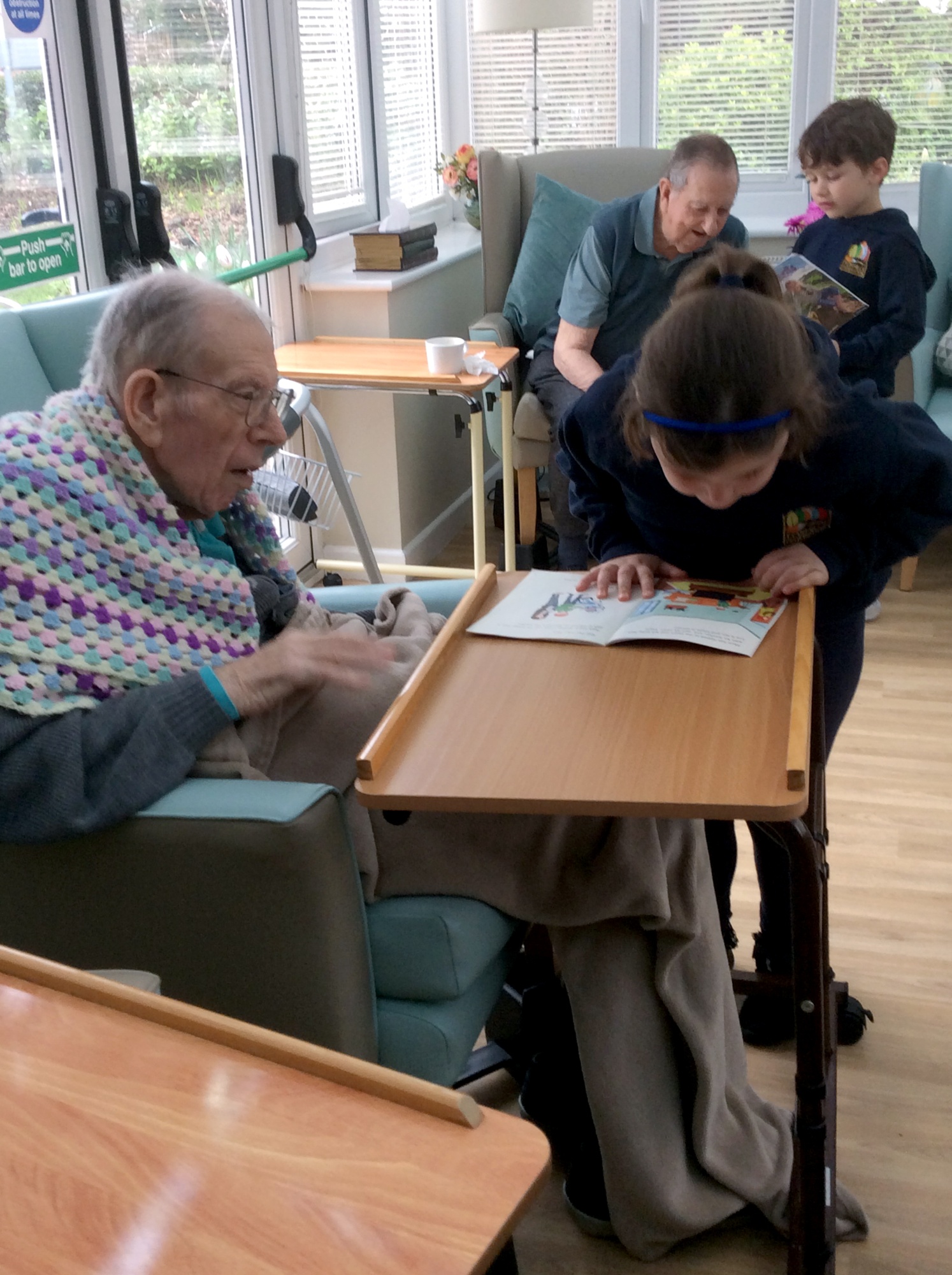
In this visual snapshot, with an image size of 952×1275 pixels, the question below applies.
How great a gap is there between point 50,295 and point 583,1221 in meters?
2.01

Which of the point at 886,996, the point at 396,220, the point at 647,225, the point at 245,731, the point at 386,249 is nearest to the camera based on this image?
the point at 245,731

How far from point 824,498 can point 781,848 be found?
49cm

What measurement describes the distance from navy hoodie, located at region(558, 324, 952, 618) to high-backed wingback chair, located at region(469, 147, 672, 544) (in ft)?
6.83

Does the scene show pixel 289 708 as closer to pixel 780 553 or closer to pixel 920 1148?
pixel 780 553

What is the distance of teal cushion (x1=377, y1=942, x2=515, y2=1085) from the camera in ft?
4.34

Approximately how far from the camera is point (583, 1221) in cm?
154

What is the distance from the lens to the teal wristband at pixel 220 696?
4.39 feet

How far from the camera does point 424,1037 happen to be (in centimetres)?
132

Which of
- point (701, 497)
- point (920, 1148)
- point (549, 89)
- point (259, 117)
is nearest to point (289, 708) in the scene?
point (701, 497)

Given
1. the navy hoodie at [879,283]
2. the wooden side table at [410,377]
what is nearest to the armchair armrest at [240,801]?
the wooden side table at [410,377]

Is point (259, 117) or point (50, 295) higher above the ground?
point (259, 117)

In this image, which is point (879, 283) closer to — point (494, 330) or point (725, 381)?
point (494, 330)

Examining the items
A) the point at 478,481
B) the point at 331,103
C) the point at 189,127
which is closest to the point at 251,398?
the point at 478,481

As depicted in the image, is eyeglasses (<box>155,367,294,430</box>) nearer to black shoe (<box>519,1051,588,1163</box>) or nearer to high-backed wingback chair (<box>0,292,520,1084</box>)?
high-backed wingback chair (<box>0,292,520,1084</box>)
